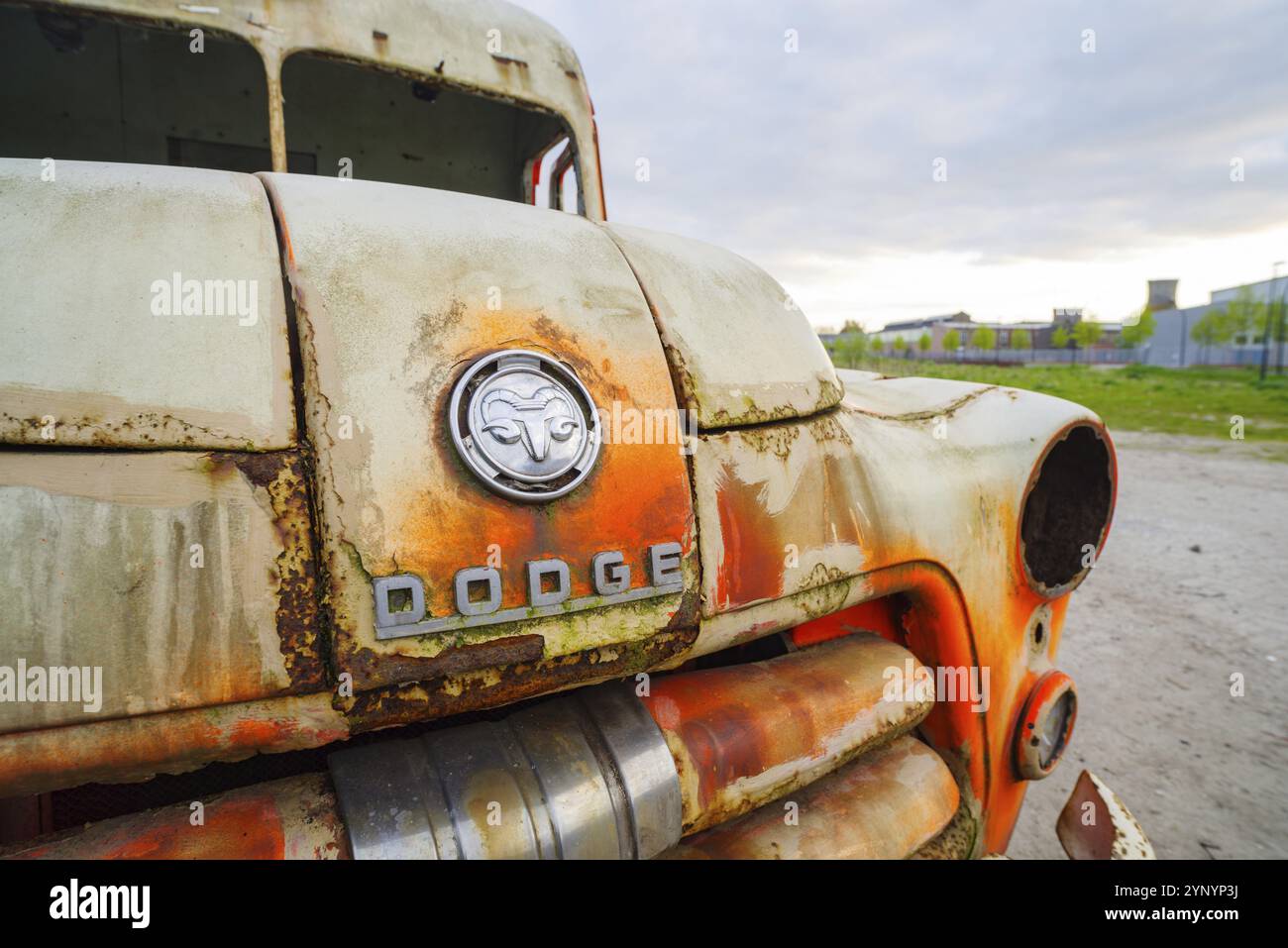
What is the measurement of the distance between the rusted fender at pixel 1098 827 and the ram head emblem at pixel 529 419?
56.3 inches

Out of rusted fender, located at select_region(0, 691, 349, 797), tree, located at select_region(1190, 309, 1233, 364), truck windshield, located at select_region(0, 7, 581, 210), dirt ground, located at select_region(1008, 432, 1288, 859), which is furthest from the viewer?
tree, located at select_region(1190, 309, 1233, 364)

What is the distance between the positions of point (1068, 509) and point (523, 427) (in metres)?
1.35

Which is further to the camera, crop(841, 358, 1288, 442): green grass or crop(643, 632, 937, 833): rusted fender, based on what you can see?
crop(841, 358, 1288, 442): green grass

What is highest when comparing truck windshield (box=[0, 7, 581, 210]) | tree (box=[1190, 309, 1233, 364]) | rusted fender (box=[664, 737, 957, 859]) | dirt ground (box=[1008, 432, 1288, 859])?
tree (box=[1190, 309, 1233, 364])

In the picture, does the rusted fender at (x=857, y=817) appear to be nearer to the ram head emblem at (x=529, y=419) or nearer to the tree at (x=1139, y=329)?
the ram head emblem at (x=529, y=419)

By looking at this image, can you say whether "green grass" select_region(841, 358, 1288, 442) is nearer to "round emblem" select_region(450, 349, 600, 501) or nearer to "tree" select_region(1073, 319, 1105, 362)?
"round emblem" select_region(450, 349, 600, 501)

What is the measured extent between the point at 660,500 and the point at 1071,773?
211 cm

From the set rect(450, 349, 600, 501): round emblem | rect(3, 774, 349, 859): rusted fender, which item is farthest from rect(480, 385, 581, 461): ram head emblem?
rect(3, 774, 349, 859): rusted fender

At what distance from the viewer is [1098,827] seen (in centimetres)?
161

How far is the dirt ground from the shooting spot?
214cm

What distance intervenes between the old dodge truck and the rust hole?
19 cm

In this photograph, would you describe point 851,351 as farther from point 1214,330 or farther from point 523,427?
point 523,427
